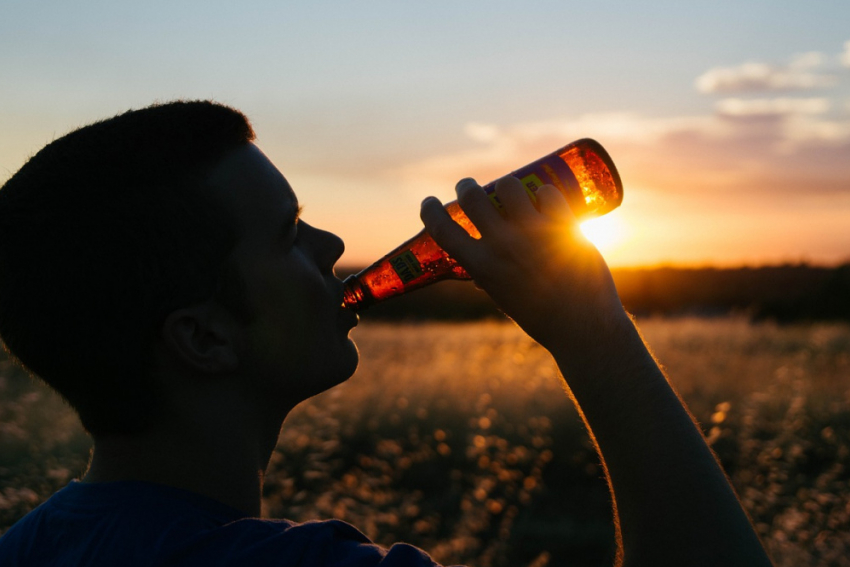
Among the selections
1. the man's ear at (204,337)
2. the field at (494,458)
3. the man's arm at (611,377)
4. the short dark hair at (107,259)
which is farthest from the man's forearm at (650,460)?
the field at (494,458)

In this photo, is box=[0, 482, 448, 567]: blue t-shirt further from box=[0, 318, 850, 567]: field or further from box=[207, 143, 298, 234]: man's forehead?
→ box=[0, 318, 850, 567]: field

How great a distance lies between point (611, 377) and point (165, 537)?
0.73 m

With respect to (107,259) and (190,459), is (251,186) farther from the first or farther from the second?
(190,459)

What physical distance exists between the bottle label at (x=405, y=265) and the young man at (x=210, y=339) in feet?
2.12

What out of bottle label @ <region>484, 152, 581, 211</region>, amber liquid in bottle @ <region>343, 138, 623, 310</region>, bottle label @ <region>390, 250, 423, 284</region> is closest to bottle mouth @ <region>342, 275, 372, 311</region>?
amber liquid in bottle @ <region>343, 138, 623, 310</region>

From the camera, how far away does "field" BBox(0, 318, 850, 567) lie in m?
4.69

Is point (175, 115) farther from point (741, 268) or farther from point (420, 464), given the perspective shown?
point (741, 268)

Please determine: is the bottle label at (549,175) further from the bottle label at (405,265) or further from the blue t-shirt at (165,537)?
the blue t-shirt at (165,537)

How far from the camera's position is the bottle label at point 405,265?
208 centimetres

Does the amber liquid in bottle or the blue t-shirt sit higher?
the amber liquid in bottle

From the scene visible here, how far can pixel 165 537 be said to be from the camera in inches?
41.8

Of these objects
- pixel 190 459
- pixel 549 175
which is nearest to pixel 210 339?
pixel 190 459

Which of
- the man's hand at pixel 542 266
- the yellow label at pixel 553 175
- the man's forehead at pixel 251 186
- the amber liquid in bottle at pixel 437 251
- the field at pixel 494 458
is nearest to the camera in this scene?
the man's hand at pixel 542 266

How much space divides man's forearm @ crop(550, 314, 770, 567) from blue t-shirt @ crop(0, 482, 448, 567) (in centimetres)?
33
